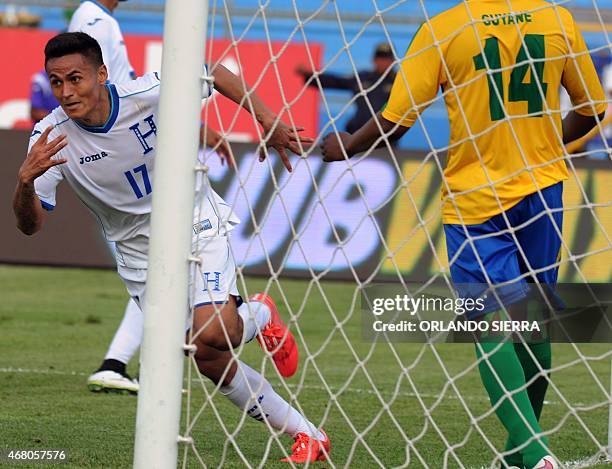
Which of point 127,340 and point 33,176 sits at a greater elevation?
point 127,340

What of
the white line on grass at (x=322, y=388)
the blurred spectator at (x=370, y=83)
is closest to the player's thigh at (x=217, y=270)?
the white line on grass at (x=322, y=388)

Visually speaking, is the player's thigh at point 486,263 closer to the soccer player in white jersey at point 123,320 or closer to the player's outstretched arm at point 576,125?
the player's outstretched arm at point 576,125

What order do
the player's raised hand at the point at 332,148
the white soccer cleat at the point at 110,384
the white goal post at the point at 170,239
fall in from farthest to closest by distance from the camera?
the white soccer cleat at the point at 110,384 < the player's raised hand at the point at 332,148 < the white goal post at the point at 170,239

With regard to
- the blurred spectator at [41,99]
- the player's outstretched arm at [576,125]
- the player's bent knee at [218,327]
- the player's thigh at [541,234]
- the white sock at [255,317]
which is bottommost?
the player's bent knee at [218,327]

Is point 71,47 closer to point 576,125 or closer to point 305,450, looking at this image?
point 305,450

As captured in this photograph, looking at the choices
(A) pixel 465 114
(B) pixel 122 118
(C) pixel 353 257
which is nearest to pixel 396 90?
(A) pixel 465 114

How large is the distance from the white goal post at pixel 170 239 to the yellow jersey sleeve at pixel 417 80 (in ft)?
3.17

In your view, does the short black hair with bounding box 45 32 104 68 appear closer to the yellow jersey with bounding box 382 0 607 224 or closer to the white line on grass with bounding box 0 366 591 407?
the yellow jersey with bounding box 382 0 607 224

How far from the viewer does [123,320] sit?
6453 millimetres

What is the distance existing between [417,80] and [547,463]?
138 cm

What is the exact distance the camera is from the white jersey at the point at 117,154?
4.57 m

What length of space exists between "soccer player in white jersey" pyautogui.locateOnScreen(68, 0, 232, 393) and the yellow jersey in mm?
1836

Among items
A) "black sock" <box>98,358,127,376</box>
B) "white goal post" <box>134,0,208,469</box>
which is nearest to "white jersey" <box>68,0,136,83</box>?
"black sock" <box>98,358,127,376</box>

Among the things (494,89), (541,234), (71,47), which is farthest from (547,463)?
(71,47)
